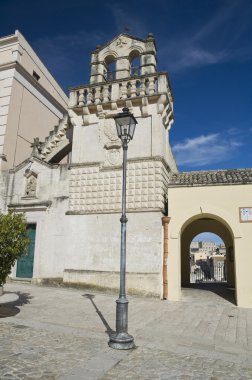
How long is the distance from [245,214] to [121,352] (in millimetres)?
7495

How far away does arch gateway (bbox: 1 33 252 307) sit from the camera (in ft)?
37.2

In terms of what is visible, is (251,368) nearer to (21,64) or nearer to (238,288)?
(238,288)

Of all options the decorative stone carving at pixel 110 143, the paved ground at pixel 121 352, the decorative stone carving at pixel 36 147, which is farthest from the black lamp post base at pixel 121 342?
the decorative stone carving at pixel 36 147

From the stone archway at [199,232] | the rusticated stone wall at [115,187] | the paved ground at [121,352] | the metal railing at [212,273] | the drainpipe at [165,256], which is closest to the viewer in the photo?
the paved ground at [121,352]

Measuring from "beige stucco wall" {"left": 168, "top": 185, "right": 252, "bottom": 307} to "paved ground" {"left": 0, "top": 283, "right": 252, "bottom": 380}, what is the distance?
1103 millimetres

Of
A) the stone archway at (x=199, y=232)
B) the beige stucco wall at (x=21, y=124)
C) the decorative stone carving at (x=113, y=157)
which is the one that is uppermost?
the beige stucco wall at (x=21, y=124)

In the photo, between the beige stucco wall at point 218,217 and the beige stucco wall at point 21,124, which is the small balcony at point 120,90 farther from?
the beige stucco wall at point 218,217

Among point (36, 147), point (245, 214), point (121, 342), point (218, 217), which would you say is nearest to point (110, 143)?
point (36, 147)

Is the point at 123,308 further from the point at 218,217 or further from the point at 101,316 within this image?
the point at 218,217

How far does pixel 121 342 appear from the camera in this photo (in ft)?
17.5

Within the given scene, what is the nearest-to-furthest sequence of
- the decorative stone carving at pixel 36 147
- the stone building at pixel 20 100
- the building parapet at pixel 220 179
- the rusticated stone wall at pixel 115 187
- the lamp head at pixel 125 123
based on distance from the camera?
the lamp head at pixel 125 123 → the building parapet at pixel 220 179 → the rusticated stone wall at pixel 115 187 → the decorative stone carving at pixel 36 147 → the stone building at pixel 20 100

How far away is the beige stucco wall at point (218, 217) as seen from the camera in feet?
34.3

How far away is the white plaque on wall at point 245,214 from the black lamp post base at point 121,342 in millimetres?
6990

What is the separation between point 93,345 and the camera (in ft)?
17.8
